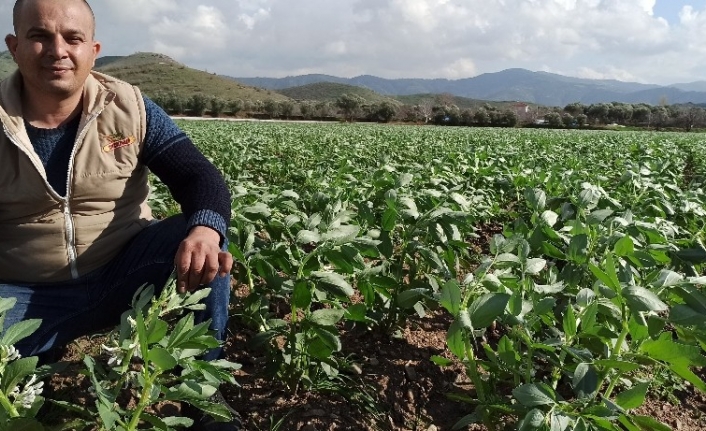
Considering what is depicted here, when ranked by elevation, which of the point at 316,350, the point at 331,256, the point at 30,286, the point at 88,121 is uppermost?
the point at 88,121

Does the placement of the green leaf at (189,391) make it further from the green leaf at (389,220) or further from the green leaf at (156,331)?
the green leaf at (389,220)

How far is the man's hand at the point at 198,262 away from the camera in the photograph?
5.83ft

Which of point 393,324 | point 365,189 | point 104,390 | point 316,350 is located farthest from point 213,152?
point 104,390

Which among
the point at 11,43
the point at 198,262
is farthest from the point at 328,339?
the point at 11,43

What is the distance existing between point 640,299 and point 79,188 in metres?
1.90

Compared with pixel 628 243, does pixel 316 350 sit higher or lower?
lower

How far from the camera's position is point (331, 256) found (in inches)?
77.6

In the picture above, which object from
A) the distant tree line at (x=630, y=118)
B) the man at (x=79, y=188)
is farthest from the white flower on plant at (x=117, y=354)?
the distant tree line at (x=630, y=118)

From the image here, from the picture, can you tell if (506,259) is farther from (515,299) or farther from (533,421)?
(533,421)

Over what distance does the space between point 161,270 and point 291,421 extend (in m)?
0.75

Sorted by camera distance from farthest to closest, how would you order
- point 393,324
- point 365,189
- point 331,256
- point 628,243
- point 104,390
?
point 365,189, point 393,324, point 331,256, point 628,243, point 104,390

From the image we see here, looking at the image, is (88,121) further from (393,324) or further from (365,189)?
(365,189)

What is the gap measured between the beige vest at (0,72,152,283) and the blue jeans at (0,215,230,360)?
0.06 m

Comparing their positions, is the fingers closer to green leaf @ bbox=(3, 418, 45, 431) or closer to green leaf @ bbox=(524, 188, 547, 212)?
green leaf @ bbox=(3, 418, 45, 431)
